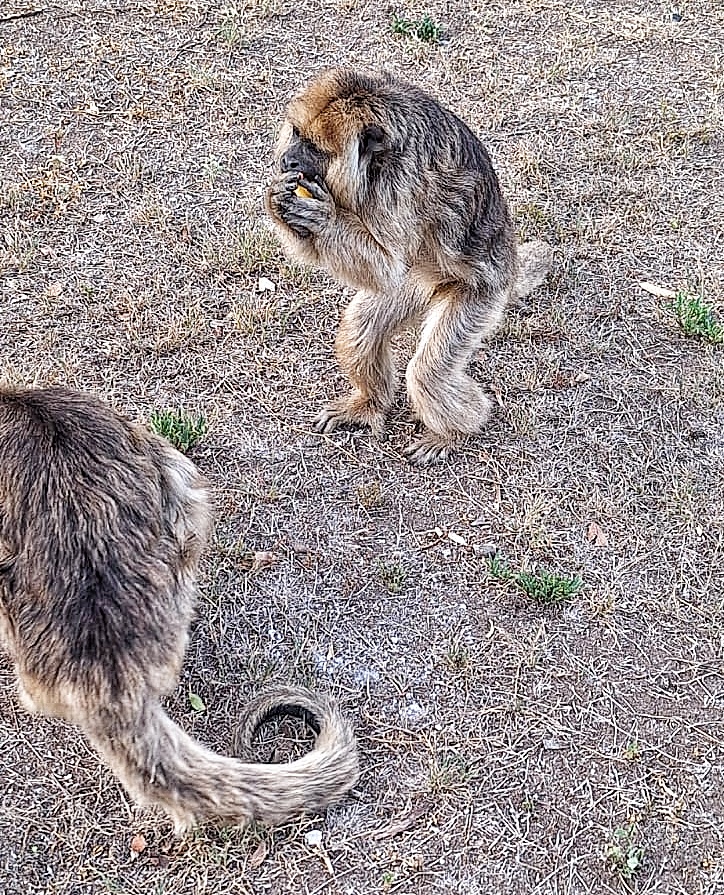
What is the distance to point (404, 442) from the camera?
5.29 meters

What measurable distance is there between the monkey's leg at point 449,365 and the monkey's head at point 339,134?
797mm

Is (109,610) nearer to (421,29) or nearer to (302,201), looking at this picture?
(302,201)

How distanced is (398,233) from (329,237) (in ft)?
1.03

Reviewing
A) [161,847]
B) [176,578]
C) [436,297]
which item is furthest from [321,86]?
[161,847]

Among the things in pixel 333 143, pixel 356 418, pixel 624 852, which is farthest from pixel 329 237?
pixel 624 852

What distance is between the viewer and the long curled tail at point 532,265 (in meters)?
5.84

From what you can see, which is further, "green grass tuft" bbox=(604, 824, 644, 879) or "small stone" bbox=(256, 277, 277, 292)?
"small stone" bbox=(256, 277, 277, 292)

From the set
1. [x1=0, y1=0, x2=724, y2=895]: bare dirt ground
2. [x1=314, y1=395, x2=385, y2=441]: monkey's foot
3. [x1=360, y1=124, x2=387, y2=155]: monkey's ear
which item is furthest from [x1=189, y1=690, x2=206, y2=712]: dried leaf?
[x1=360, y1=124, x2=387, y2=155]: monkey's ear

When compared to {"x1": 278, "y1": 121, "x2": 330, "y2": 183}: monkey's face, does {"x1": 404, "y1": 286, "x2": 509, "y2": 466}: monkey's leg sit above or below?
below

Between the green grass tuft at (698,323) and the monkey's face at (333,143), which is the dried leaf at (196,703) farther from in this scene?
the green grass tuft at (698,323)

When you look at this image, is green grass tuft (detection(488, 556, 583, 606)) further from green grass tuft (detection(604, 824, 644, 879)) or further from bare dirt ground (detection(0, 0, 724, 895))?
green grass tuft (detection(604, 824, 644, 879))

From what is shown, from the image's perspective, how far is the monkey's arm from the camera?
4.50 meters

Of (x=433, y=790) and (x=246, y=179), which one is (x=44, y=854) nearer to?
(x=433, y=790)

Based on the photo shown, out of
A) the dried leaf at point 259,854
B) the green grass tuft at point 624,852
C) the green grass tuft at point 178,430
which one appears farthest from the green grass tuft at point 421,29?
the dried leaf at point 259,854
